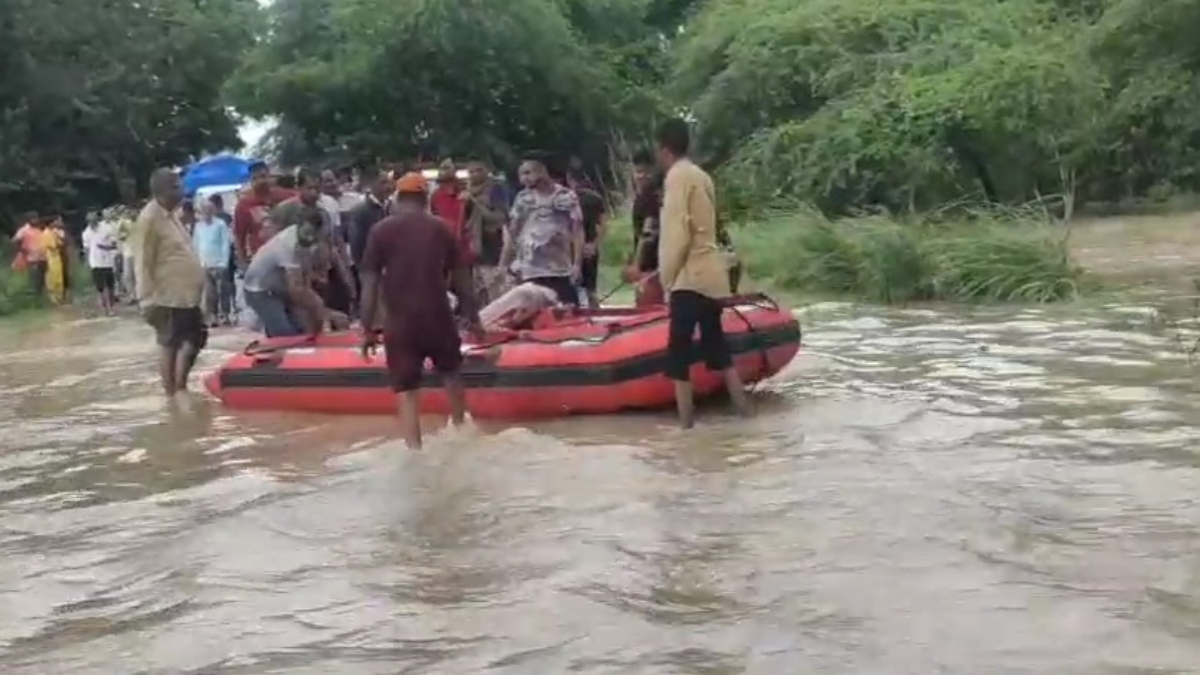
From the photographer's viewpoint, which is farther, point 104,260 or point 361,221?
point 104,260

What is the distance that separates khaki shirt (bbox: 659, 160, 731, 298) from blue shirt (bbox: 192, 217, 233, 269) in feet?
29.4

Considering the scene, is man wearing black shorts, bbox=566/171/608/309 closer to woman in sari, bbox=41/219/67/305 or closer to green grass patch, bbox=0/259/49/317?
green grass patch, bbox=0/259/49/317

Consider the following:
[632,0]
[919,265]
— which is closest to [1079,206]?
[632,0]

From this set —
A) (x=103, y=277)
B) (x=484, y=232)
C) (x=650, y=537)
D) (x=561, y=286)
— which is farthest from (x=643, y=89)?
(x=650, y=537)

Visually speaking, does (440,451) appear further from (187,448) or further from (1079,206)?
(1079,206)

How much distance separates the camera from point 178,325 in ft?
37.4

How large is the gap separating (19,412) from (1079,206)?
19715mm

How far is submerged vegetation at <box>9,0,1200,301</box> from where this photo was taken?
23641 millimetres

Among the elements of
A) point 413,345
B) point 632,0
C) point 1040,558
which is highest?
point 632,0

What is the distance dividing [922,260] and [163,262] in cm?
728

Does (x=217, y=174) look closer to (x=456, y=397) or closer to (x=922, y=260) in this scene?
(x=922, y=260)

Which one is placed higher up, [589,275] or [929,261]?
[589,275]

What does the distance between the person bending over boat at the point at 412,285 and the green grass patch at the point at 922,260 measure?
300 inches

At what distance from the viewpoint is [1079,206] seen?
2836 centimetres
